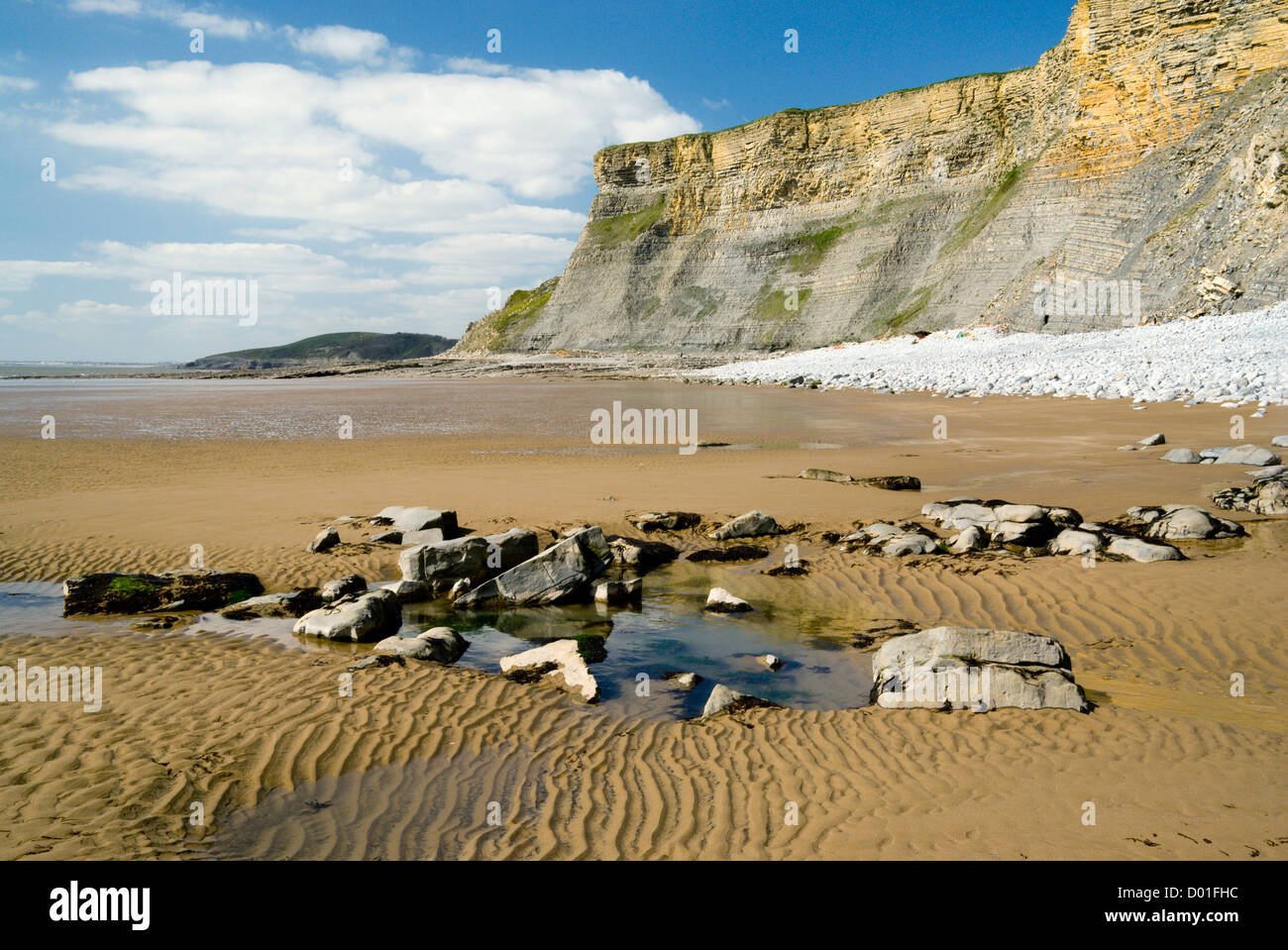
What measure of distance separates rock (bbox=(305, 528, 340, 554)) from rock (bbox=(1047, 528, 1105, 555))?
378 inches

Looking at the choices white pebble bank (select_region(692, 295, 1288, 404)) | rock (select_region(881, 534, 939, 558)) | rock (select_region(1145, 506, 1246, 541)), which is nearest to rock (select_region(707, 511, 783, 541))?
rock (select_region(881, 534, 939, 558))

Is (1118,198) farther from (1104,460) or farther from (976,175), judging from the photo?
(1104,460)

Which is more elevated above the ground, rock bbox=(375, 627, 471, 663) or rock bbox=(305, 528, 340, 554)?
rock bbox=(305, 528, 340, 554)

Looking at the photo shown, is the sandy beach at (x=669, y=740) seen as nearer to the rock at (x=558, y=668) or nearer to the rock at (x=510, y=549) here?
the rock at (x=558, y=668)

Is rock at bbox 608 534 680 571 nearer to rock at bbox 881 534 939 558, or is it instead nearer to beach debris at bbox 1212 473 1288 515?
rock at bbox 881 534 939 558

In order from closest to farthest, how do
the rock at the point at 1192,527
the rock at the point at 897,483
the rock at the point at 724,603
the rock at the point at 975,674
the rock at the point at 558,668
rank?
1. the rock at the point at 975,674
2. the rock at the point at 558,668
3. the rock at the point at 724,603
4. the rock at the point at 1192,527
5. the rock at the point at 897,483

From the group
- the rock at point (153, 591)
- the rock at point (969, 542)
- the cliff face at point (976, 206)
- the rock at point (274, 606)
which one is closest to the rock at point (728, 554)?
the rock at point (969, 542)

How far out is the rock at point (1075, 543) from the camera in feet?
31.6

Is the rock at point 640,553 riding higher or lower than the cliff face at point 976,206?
lower

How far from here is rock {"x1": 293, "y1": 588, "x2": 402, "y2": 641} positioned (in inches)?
310

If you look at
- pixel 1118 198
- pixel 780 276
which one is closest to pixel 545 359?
pixel 780 276

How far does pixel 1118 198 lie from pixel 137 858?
5249 centimetres

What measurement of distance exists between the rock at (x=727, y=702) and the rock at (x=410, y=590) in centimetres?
449

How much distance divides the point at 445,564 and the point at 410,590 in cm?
54
